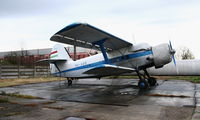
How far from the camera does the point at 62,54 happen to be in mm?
14531

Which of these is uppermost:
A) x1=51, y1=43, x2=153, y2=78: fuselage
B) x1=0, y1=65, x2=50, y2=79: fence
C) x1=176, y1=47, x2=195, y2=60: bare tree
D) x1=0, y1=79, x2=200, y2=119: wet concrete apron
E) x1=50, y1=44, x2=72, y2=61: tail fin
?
x1=176, y1=47, x2=195, y2=60: bare tree

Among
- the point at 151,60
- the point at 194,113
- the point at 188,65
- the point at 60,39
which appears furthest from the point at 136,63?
the point at 188,65

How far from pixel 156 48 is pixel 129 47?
177 cm

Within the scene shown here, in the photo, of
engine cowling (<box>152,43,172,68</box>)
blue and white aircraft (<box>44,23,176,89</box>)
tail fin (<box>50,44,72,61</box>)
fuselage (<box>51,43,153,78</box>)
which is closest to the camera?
blue and white aircraft (<box>44,23,176,89</box>)

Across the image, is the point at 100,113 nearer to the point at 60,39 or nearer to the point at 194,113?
the point at 194,113

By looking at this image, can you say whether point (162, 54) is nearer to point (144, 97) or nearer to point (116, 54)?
point (116, 54)

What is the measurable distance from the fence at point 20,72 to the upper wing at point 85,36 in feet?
52.0

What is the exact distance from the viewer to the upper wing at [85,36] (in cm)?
753

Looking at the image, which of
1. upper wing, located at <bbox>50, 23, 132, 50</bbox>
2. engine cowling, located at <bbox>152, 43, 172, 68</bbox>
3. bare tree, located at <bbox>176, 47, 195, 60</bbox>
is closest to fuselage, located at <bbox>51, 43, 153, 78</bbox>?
engine cowling, located at <bbox>152, 43, 172, 68</bbox>

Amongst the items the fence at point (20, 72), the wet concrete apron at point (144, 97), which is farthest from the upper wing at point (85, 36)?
the fence at point (20, 72)

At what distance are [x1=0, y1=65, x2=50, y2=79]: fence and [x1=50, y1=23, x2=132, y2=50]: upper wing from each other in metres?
15.8

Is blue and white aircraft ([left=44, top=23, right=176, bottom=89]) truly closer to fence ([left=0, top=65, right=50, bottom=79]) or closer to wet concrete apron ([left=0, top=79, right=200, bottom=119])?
wet concrete apron ([left=0, top=79, right=200, bottom=119])

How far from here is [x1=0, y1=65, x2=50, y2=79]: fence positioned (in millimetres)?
21844

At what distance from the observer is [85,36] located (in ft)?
30.1
